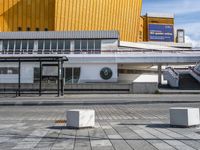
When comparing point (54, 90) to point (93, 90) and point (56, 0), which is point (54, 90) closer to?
point (93, 90)

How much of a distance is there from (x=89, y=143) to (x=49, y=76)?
31.1 metres

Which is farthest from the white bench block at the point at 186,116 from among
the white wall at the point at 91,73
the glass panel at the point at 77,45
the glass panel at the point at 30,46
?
the glass panel at the point at 30,46

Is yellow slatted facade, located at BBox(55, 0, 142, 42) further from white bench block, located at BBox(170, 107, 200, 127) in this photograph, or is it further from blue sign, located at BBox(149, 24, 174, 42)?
white bench block, located at BBox(170, 107, 200, 127)

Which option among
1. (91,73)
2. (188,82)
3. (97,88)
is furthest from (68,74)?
(97,88)

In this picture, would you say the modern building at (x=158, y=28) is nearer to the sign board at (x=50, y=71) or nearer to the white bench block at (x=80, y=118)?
the sign board at (x=50, y=71)

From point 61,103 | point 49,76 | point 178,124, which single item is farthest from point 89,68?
point 178,124

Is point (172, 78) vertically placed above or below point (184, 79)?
above

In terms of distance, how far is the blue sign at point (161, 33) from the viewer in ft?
497

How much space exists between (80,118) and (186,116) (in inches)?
134

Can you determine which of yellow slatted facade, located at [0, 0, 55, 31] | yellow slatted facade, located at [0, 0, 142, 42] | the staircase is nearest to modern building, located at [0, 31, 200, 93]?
the staircase

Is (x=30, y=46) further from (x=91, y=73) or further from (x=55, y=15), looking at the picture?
(x=55, y=15)

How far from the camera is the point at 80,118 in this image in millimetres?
14945

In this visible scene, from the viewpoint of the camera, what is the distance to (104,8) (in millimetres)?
95750

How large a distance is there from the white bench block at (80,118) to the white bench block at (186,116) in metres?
2.73
